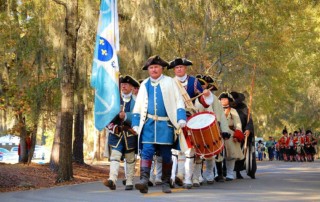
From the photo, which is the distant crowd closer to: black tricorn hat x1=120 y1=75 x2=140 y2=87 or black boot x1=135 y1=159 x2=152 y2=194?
black tricorn hat x1=120 y1=75 x2=140 y2=87

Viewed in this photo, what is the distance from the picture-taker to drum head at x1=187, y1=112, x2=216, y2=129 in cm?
1319

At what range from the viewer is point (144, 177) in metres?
11.6

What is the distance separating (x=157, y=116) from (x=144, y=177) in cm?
104

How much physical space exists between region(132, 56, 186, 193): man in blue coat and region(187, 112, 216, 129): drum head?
3.85 ft

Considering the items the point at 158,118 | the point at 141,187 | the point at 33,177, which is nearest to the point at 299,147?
the point at 33,177

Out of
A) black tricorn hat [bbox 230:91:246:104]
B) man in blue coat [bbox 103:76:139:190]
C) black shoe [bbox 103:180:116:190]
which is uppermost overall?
black tricorn hat [bbox 230:91:246:104]

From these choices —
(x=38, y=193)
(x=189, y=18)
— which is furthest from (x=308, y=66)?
(x=38, y=193)

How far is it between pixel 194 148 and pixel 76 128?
10265 millimetres

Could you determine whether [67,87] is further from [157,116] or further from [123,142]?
[157,116]

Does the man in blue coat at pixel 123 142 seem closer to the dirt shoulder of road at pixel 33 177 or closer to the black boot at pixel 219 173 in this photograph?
the dirt shoulder of road at pixel 33 177

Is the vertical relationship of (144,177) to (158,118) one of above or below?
below

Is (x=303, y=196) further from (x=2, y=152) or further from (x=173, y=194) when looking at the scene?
(x=2, y=152)

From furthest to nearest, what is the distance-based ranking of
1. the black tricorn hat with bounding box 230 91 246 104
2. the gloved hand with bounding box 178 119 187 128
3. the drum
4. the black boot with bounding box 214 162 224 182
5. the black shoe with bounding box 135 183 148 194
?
the black tricorn hat with bounding box 230 91 246 104, the black boot with bounding box 214 162 224 182, the drum, the gloved hand with bounding box 178 119 187 128, the black shoe with bounding box 135 183 148 194

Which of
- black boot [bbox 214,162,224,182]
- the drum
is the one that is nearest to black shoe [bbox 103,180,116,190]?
the drum
